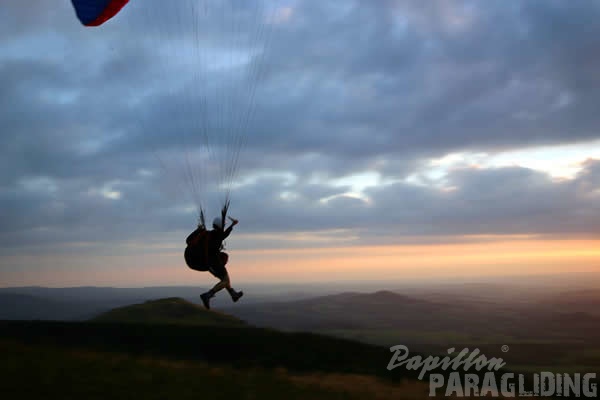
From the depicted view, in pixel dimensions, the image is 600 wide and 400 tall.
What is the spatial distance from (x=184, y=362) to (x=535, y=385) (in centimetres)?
1383

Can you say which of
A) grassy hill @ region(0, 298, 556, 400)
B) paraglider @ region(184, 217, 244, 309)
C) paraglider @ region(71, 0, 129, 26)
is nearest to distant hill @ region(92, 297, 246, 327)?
grassy hill @ region(0, 298, 556, 400)

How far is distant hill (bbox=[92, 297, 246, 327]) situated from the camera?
42000 millimetres

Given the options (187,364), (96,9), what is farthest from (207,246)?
(96,9)

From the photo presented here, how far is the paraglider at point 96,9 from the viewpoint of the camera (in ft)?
61.2

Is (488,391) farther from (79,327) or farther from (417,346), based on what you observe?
(417,346)

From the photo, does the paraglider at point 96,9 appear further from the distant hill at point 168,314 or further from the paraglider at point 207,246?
the distant hill at point 168,314

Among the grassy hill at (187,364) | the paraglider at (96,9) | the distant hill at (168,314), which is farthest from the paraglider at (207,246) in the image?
the distant hill at (168,314)

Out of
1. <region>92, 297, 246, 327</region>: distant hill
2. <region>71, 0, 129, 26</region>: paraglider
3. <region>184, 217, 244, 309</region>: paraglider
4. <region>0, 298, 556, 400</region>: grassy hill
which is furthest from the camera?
<region>92, 297, 246, 327</region>: distant hill

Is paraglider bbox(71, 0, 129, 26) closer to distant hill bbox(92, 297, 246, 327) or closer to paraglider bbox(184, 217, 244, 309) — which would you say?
paraglider bbox(184, 217, 244, 309)

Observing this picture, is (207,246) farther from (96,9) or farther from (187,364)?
(96,9)

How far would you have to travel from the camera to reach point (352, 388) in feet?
48.1

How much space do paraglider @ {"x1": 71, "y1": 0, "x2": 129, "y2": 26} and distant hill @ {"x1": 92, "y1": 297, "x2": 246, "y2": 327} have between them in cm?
2825

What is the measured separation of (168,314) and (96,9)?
32.2m

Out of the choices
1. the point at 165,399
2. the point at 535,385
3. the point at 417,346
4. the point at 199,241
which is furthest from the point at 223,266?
the point at 417,346
